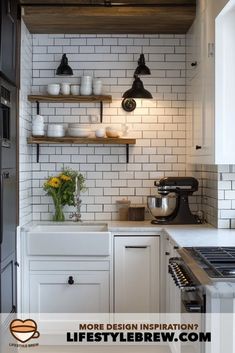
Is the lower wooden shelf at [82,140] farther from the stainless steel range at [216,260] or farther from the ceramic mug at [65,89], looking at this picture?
the stainless steel range at [216,260]

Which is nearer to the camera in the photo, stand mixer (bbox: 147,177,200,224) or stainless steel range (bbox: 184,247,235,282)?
stainless steel range (bbox: 184,247,235,282)

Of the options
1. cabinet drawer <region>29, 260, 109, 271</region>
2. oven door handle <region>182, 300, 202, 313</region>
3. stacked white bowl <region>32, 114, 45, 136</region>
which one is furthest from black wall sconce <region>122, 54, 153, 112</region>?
oven door handle <region>182, 300, 202, 313</region>

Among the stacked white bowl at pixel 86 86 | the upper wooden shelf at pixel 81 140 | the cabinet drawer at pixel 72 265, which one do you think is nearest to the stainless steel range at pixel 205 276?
the cabinet drawer at pixel 72 265

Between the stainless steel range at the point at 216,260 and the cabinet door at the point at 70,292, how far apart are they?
115 cm

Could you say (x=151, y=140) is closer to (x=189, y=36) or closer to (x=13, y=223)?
(x=189, y=36)

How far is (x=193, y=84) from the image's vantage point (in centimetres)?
379

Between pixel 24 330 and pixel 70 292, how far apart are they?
426 millimetres

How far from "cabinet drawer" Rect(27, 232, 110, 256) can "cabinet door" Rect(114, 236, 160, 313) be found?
0.11 m

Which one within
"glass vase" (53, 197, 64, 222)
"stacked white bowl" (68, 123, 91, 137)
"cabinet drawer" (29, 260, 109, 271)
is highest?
"stacked white bowl" (68, 123, 91, 137)

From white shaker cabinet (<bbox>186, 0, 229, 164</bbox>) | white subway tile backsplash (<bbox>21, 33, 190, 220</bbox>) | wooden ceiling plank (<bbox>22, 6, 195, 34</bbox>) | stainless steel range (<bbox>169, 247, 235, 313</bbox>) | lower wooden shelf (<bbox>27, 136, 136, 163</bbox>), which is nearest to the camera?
stainless steel range (<bbox>169, 247, 235, 313</bbox>)

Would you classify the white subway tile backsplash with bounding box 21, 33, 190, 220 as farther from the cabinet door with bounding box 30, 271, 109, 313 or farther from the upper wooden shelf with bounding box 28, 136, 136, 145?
the cabinet door with bounding box 30, 271, 109, 313

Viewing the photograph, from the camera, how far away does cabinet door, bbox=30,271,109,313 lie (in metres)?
3.64

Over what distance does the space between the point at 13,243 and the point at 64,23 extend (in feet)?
5.87

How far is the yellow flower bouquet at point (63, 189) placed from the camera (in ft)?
13.3
